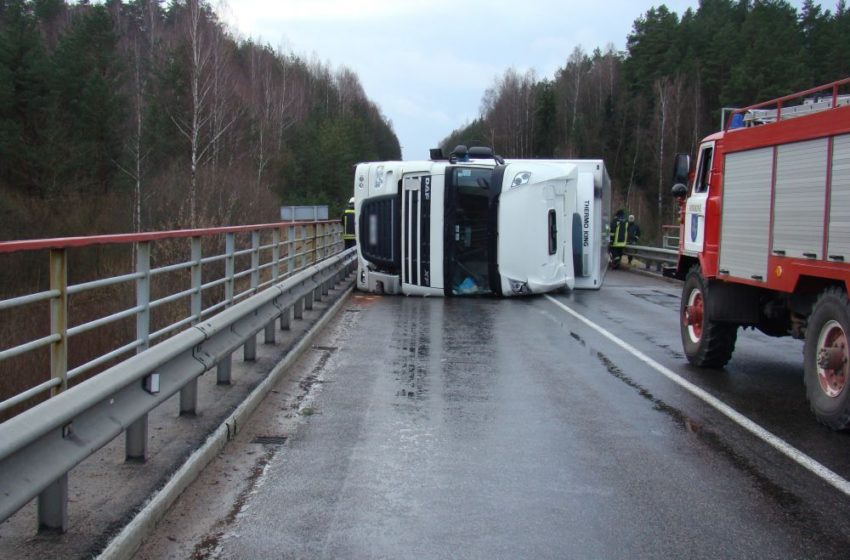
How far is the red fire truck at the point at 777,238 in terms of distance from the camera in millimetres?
6676

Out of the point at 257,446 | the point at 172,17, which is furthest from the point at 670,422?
the point at 172,17

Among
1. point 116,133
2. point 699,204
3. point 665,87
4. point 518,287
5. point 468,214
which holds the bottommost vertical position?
point 518,287

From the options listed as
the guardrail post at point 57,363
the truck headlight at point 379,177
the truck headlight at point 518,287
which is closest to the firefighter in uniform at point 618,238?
the truck headlight at point 518,287

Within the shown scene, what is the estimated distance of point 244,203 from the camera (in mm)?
40375

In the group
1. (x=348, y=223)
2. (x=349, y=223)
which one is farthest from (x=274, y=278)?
(x=349, y=223)

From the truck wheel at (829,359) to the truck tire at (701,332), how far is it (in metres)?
2.09

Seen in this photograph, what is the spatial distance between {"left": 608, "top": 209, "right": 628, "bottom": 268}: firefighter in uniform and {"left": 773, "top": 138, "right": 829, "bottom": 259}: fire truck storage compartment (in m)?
23.2

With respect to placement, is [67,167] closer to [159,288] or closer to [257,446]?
[159,288]

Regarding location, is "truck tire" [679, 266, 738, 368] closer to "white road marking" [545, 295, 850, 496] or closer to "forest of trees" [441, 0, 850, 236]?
"white road marking" [545, 295, 850, 496]

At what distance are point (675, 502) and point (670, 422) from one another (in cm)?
212

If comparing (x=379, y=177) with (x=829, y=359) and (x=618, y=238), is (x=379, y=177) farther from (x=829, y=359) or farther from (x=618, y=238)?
(x=618, y=238)

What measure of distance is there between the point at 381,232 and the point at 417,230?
990 mm

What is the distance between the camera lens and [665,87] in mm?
70500

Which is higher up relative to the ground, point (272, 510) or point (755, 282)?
point (755, 282)
